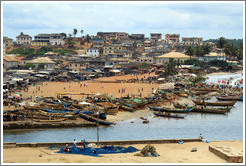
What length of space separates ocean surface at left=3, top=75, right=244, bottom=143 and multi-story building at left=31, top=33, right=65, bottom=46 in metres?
92.7

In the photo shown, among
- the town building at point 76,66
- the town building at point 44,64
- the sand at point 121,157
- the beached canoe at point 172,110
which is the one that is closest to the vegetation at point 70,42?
the town building at point 44,64

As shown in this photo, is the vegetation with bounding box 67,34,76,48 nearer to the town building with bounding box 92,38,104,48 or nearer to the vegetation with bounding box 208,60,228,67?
the town building with bounding box 92,38,104,48

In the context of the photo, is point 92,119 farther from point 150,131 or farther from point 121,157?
point 121,157

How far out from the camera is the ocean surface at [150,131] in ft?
102

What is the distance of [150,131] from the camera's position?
3369 centimetres

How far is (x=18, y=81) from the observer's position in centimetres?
5906

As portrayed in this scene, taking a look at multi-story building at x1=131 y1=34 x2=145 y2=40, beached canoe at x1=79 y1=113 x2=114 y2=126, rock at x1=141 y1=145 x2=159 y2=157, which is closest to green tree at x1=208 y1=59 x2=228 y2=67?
multi-story building at x1=131 y1=34 x2=145 y2=40

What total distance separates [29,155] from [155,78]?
168 ft

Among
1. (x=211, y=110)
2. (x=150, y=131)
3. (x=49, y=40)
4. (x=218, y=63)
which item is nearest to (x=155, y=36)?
(x=49, y=40)

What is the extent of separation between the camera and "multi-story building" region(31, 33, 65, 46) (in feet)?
416

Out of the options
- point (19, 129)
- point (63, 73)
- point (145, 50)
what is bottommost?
point (19, 129)

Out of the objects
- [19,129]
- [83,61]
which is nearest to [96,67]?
[83,61]

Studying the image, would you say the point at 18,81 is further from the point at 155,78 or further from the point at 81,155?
the point at 81,155

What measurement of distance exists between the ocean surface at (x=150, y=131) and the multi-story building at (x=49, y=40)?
92656mm
